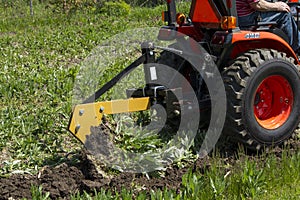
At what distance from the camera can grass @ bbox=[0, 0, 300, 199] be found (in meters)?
3.99

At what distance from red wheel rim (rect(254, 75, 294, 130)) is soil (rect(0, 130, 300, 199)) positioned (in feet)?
3.02

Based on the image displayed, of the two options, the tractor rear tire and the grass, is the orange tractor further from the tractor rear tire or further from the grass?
the grass

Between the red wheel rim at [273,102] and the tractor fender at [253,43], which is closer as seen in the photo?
the tractor fender at [253,43]

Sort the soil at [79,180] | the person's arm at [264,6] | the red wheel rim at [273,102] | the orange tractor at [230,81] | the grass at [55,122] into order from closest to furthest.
→ the grass at [55,122] → the soil at [79,180] → the orange tractor at [230,81] → the person's arm at [264,6] → the red wheel rim at [273,102]

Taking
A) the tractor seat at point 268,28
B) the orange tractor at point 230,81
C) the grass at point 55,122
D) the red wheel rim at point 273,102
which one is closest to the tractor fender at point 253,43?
the orange tractor at point 230,81

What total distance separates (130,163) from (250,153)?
4.08 ft

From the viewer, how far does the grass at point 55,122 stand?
399 cm

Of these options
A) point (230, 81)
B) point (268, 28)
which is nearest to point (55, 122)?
point (230, 81)

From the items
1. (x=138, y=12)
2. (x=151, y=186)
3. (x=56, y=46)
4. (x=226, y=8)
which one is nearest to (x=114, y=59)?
(x=56, y=46)

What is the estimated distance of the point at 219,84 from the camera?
189 inches

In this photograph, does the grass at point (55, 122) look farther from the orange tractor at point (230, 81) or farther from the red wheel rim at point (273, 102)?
the red wheel rim at point (273, 102)

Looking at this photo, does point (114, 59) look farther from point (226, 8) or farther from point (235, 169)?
point (235, 169)

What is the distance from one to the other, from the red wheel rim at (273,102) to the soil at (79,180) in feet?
3.02

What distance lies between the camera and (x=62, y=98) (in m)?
6.35
